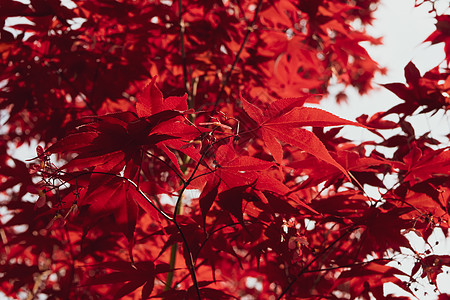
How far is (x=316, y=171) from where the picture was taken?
40.0 inches

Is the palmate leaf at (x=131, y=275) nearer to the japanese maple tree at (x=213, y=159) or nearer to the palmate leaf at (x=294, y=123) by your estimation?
the japanese maple tree at (x=213, y=159)

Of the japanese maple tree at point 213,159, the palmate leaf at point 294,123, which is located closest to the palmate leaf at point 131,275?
the japanese maple tree at point 213,159

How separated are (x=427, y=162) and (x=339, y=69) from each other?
232 cm

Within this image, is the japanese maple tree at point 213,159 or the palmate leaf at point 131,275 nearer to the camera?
the japanese maple tree at point 213,159

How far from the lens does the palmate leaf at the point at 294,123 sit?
2.27 ft

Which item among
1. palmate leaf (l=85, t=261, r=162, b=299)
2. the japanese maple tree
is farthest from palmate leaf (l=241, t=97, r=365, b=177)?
palmate leaf (l=85, t=261, r=162, b=299)

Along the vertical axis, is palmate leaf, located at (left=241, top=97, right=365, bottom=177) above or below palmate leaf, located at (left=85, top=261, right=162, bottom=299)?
above

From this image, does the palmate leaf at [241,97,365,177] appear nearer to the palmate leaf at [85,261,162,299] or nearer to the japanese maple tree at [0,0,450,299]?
the japanese maple tree at [0,0,450,299]

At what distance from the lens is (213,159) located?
0.91m

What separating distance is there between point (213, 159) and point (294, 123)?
0.26m

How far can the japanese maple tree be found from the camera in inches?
29.9

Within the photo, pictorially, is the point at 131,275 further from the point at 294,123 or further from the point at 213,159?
the point at 294,123

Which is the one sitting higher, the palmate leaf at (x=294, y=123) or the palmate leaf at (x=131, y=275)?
the palmate leaf at (x=294, y=123)

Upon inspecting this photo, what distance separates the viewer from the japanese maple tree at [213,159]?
2.49 feet
